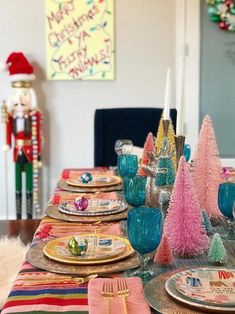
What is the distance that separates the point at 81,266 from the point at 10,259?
109cm

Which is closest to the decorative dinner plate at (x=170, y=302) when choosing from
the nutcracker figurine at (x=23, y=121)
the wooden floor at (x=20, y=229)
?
the wooden floor at (x=20, y=229)

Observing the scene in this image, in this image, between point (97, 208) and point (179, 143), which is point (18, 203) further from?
point (179, 143)

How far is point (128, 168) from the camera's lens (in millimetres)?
1853

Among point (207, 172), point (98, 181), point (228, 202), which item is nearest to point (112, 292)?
point (228, 202)

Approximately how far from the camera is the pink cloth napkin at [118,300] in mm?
843

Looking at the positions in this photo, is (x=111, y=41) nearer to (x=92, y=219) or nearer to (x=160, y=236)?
(x=92, y=219)

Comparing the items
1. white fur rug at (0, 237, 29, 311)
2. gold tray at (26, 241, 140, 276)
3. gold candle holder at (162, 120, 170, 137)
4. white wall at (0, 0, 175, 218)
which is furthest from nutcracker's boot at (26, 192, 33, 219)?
gold tray at (26, 241, 140, 276)

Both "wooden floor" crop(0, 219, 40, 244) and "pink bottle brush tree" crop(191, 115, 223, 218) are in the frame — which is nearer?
"pink bottle brush tree" crop(191, 115, 223, 218)

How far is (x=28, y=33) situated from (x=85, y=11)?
407 mm

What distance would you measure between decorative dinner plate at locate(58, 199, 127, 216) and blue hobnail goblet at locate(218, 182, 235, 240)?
0.32 m

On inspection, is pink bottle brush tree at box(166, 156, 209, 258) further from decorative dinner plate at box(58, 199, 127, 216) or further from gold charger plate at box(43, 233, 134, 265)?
decorative dinner plate at box(58, 199, 127, 216)

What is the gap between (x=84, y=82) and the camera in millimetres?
3543

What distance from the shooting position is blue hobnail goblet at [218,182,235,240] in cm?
132

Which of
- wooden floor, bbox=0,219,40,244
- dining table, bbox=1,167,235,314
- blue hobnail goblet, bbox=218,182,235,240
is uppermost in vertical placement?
blue hobnail goblet, bbox=218,182,235,240
